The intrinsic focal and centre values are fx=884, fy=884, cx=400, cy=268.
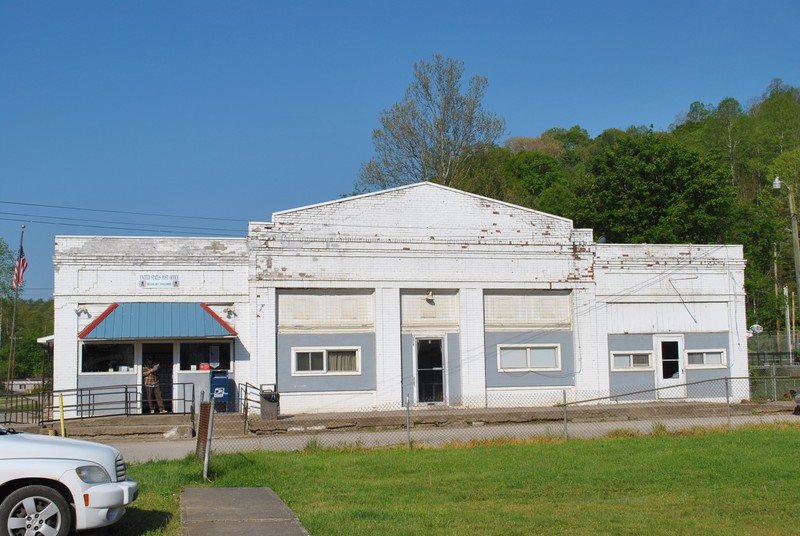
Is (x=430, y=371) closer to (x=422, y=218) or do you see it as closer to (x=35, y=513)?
(x=422, y=218)

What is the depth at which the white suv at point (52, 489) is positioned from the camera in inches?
341

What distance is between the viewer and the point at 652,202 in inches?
1844

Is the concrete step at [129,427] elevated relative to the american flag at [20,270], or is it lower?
lower

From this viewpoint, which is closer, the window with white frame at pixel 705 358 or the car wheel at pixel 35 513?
the car wheel at pixel 35 513

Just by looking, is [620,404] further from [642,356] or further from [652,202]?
[652,202]

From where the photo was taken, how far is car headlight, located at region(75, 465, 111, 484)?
352 inches

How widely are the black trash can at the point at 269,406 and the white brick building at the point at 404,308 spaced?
1806 mm

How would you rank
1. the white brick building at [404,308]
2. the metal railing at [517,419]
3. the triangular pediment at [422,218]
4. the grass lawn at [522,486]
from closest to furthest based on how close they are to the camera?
the grass lawn at [522,486] → the metal railing at [517,419] → the white brick building at [404,308] → the triangular pediment at [422,218]

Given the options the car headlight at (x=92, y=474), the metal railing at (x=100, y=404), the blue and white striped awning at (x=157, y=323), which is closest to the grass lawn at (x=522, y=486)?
the car headlight at (x=92, y=474)

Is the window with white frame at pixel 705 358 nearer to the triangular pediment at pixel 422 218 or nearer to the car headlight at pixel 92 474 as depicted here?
the triangular pediment at pixel 422 218

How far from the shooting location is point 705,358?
98.7ft

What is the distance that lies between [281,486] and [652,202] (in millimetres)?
37475

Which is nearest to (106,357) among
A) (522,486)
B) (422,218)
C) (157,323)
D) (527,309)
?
(157,323)

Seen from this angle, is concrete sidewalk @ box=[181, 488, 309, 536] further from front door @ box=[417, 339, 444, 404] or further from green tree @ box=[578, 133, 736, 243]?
green tree @ box=[578, 133, 736, 243]
